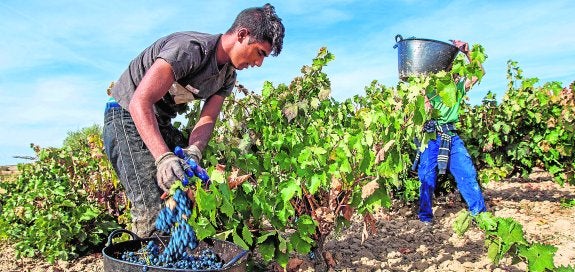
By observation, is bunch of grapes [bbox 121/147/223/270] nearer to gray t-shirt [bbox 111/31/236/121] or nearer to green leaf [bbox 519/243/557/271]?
gray t-shirt [bbox 111/31/236/121]

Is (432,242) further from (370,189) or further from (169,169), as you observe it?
(169,169)

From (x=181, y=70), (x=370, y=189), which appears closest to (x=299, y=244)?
(x=370, y=189)

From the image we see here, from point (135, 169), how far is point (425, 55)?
3120mm

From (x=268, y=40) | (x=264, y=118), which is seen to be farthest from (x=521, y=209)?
(x=268, y=40)

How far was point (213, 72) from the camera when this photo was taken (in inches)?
110

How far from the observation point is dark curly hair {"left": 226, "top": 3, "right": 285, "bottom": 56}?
2629 millimetres

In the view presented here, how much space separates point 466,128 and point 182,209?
5.35 m

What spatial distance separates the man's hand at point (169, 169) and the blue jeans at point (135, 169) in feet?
1.38

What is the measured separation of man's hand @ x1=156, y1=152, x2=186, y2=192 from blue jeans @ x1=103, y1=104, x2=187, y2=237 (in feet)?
1.38

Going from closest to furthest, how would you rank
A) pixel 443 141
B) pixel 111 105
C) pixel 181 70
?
1. pixel 181 70
2. pixel 111 105
3. pixel 443 141

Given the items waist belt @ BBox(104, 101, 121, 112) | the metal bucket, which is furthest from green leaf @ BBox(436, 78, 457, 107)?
the metal bucket

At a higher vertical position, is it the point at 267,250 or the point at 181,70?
the point at 181,70

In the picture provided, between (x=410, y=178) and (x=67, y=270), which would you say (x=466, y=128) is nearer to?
(x=410, y=178)

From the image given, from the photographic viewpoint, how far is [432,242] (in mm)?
4391
